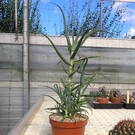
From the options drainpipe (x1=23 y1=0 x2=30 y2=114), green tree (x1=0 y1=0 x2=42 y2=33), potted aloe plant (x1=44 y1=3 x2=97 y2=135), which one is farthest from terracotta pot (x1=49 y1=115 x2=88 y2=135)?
green tree (x1=0 y1=0 x2=42 y2=33)

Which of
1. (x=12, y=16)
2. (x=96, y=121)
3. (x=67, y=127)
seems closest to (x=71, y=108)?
(x=67, y=127)

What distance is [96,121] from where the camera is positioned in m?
2.70

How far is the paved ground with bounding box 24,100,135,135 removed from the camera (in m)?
2.22

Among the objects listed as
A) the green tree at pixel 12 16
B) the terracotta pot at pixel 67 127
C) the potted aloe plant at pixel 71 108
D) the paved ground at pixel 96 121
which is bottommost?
the paved ground at pixel 96 121

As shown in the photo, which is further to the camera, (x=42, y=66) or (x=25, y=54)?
(x=42, y=66)

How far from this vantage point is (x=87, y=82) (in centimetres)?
179

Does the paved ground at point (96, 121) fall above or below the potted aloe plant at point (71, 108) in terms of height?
below

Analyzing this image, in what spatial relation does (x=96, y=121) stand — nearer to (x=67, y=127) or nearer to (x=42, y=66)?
(x=67, y=127)

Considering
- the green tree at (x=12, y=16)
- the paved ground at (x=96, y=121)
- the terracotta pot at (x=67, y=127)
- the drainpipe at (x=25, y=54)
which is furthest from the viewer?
the green tree at (x=12, y=16)

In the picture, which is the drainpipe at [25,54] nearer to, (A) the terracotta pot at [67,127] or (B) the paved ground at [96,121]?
(B) the paved ground at [96,121]

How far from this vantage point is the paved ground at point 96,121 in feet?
7.29

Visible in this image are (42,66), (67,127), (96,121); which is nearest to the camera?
(67,127)

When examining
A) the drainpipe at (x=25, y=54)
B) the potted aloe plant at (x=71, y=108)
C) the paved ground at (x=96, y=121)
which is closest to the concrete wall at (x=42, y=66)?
the drainpipe at (x=25, y=54)

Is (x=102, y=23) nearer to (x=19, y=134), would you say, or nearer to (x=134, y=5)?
(x=134, y=5)
